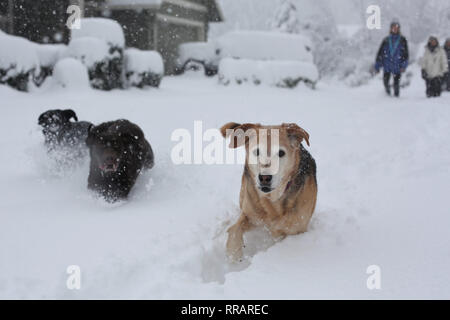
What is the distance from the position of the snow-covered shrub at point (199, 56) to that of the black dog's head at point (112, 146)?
568 inches

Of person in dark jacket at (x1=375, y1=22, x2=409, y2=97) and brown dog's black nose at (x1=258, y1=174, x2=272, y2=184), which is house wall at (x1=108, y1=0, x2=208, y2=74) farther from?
brown dog's black nose at (x1=258, y1=174, x2=272, y2=184)

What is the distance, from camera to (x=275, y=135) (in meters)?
3.11

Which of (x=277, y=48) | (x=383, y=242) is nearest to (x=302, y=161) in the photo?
(x=383, y=242)

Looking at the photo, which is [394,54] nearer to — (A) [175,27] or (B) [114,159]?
(B) [114,159]

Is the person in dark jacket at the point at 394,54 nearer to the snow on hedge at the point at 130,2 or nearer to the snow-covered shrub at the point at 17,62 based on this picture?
the snow-covered shrub at the point at 17,62

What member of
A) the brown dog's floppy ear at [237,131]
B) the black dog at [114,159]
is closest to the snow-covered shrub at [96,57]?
the black dog at [114,159]

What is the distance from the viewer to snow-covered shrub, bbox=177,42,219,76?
62.1ft

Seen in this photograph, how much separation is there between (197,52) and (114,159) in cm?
1571

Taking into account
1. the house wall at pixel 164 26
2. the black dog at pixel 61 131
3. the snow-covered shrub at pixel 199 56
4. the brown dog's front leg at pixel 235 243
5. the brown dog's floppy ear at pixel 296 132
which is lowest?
the brown dog's front leg at pixel 235 243

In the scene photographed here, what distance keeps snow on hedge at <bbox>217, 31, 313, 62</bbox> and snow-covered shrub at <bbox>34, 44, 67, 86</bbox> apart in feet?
26.9

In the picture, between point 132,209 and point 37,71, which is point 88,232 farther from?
point 37,71

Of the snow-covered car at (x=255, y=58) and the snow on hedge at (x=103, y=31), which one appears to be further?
the snow-covered car at (x=255, y=58)

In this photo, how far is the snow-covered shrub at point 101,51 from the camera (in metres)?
11.5
